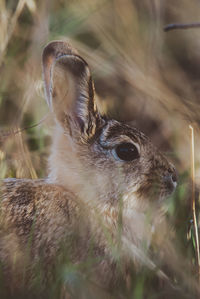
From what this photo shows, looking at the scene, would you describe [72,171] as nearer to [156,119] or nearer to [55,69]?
[55,69]

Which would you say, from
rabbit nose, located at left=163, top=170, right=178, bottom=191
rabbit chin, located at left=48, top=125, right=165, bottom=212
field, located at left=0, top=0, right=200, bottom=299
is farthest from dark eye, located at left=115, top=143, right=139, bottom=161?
field, located at left=0, top=0, right=200, bottom=299

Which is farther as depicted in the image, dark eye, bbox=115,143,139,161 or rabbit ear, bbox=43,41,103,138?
dark eye, bbox=115,143,139,161

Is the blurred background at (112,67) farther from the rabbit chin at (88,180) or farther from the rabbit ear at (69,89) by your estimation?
the rabbit ear at (69,89)

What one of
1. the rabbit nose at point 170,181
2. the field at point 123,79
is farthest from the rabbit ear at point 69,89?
the rabbit nose at point 170,181

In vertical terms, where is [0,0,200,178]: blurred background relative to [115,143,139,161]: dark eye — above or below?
above

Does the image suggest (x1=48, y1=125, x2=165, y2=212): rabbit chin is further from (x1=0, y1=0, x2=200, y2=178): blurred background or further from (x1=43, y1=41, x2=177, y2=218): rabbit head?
(x1=0, y1=0, x2=200, y2=178): blurred background

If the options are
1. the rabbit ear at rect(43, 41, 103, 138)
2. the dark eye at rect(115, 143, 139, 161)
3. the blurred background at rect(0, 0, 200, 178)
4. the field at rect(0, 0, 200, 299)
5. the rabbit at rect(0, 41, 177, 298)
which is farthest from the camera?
the blurred background at rect(0, 0, 200, 178)

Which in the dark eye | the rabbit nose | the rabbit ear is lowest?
the rabbit nose

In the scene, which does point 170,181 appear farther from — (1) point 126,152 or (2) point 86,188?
(2) point 86,188
